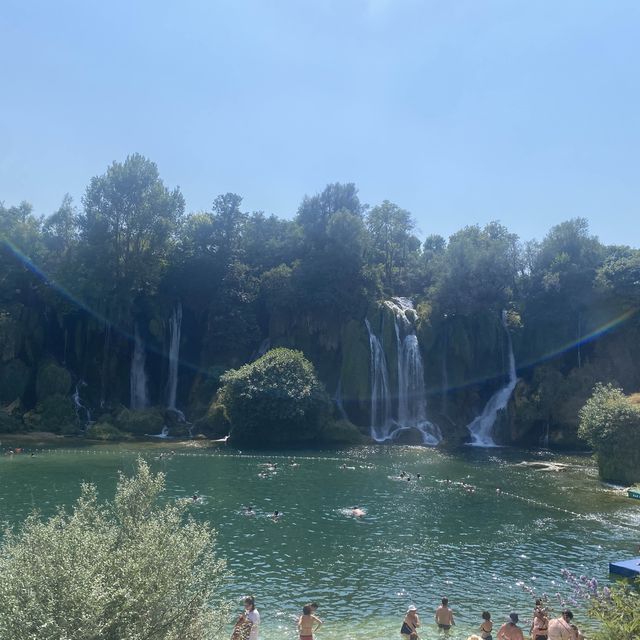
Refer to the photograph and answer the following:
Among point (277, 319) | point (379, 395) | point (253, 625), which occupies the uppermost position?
point (277, 319)

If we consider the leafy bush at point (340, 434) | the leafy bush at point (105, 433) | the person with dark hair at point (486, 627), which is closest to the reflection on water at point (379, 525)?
the person with dark hair at point (486, 627)

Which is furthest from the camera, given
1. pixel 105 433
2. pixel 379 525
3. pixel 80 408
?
pixel 80 408

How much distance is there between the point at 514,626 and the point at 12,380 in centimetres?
5424

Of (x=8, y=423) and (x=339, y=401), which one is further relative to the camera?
(x=339, y=401)

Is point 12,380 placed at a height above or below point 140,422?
above

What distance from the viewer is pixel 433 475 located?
125ft

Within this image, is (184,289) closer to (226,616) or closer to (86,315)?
(86,315)

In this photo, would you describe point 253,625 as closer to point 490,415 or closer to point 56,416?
point 56,416

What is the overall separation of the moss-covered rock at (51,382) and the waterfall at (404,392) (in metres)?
29.1

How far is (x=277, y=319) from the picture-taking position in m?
64.2

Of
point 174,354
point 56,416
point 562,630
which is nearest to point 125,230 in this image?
point 174,354

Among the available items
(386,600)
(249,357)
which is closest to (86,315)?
(249,357)

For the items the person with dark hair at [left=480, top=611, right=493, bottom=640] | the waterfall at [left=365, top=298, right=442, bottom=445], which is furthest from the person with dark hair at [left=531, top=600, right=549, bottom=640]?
the waterfall at [left=365, top=298, right=442, bottom=445]

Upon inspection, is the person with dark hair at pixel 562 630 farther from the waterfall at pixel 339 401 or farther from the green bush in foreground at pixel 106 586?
the waterfall at pixel 339 401
